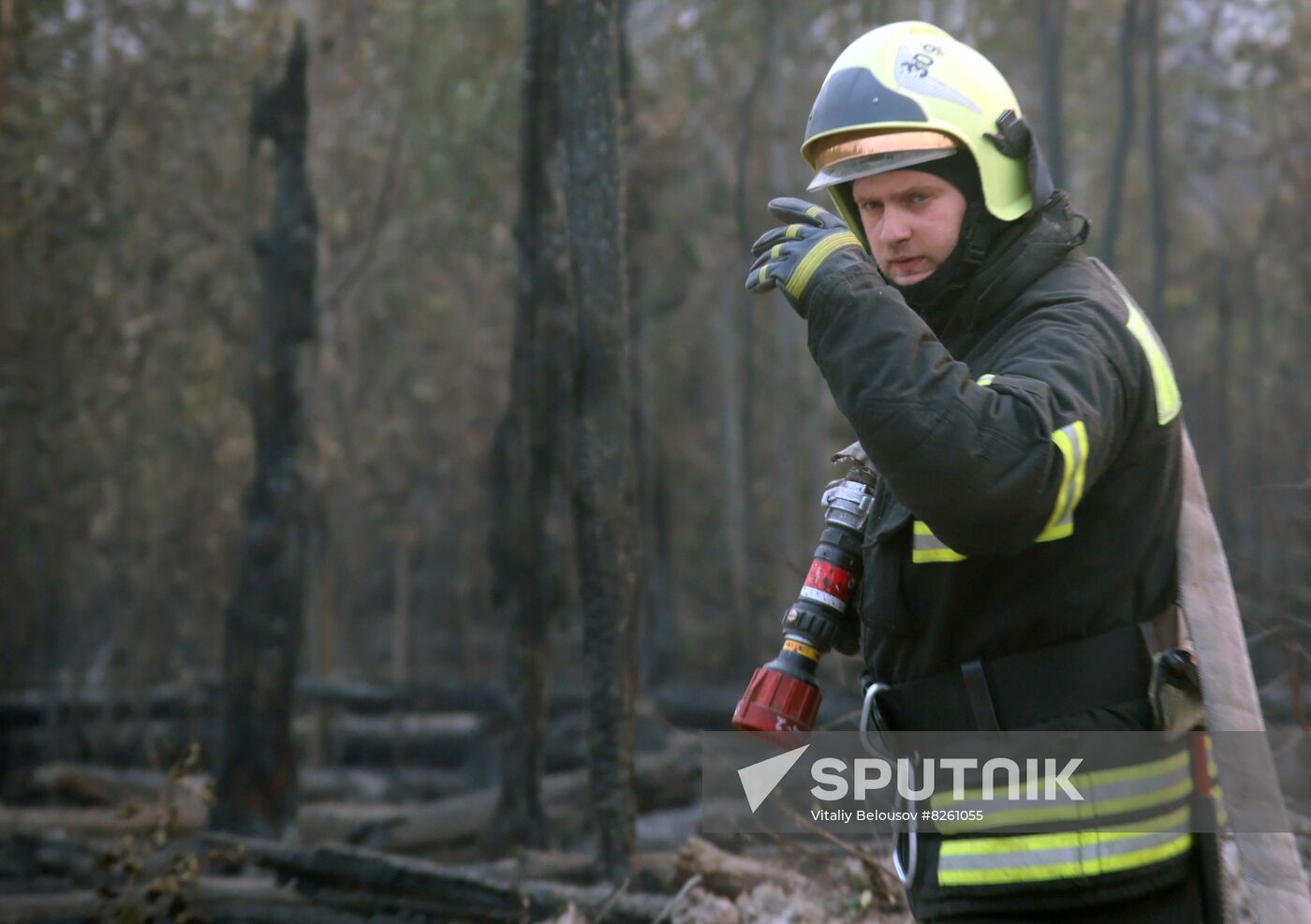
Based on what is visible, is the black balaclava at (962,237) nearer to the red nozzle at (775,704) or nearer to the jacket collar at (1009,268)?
the jacket collar at (1009,268)

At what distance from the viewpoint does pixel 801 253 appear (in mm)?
2221

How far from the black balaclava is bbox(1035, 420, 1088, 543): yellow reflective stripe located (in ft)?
1.44

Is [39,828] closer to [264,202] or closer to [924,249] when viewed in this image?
[264,202]

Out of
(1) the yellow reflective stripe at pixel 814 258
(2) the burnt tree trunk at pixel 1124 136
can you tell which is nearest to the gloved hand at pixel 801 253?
(1) the yellow reflective stripe at pixel 814 258

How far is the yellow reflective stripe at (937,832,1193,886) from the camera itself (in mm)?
2117

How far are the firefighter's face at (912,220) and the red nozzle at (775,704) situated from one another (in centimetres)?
66

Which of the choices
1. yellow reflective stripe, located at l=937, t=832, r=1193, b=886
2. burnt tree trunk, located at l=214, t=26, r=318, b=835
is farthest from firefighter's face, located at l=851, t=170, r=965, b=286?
burnt tree trunk, located at l=214, t=26, r=318, b=835

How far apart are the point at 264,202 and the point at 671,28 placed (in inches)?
361

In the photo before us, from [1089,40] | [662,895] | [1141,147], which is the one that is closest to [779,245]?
[662,895]

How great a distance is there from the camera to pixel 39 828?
29.2 ft

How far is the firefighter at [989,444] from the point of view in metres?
2.00

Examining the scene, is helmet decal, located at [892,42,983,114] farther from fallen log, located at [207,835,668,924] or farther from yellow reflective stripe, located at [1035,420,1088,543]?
fallen log, located at [207,835,668,924]

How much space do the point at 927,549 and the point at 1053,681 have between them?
0.26 meters

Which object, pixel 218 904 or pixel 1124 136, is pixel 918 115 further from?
pixel 1124 136
